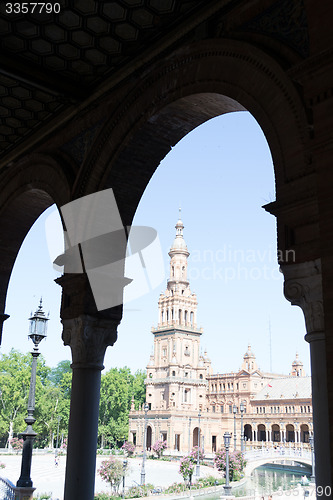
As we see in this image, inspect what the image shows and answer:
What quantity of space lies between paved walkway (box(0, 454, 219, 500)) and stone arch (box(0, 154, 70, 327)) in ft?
55.2

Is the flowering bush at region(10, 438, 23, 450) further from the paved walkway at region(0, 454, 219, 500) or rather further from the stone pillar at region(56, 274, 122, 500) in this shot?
the stone pillar at region(56, 274, 122, 500)

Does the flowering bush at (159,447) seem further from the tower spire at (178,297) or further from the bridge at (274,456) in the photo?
the tower spire at (178,297)

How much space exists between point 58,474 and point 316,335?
31940 millimetres

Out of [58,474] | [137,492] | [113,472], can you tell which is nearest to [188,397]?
A: [58,474]

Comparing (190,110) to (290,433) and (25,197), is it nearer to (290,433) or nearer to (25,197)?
(25,197)

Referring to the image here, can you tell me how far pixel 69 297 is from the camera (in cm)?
597

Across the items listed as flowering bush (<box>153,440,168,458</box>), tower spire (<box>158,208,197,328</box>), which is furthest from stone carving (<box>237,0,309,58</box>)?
tower spire (<box>158,208,197,328</box>)

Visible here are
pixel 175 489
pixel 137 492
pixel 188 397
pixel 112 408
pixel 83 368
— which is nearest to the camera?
pixel 83 368

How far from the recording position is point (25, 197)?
295 inches

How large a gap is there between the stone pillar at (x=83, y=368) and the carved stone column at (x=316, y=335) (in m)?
2.78

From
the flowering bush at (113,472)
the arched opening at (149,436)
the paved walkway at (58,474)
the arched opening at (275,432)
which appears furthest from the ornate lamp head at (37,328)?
the arched opening at (275,432)

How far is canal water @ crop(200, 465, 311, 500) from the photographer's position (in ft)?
99.8

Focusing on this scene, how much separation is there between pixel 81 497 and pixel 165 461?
44.7m

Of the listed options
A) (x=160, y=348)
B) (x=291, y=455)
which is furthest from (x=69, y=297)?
(x=160, y=348)
